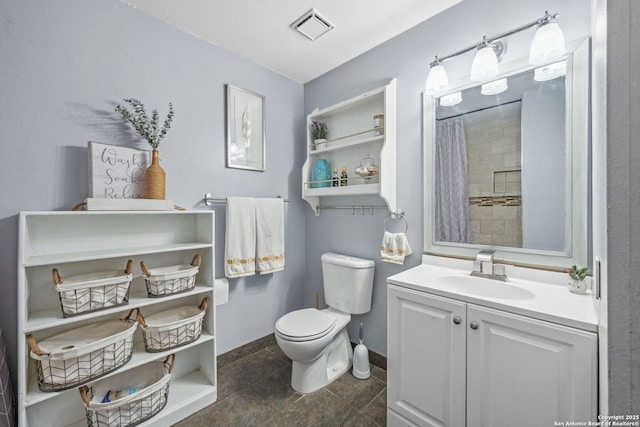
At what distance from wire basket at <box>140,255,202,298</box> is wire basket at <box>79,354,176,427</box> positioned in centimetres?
39

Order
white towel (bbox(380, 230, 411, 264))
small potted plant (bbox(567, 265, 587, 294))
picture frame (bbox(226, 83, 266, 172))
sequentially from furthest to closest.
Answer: picture frame (bbox(226, 83, 266, 172)), white towel (bbox(380, 230, 411, 264)), small potted plant (bbox(567, 265, 587, 294))

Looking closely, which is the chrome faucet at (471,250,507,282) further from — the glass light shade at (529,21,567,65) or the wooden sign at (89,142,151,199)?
the wooden sign at (89,142,151,199)

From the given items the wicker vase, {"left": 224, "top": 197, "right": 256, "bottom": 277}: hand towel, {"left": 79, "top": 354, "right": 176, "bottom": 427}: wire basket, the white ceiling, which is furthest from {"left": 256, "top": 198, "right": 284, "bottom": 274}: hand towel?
the white ceiling

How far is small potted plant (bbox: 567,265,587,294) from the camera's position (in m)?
1.06

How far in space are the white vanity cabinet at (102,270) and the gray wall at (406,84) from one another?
987 mm

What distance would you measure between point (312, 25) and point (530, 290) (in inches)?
74.6

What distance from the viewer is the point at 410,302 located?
4.06 ft

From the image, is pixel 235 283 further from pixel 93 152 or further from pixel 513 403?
pixel 513 403

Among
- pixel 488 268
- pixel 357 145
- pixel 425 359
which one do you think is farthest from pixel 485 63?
pixel 425 359

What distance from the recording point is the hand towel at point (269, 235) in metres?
1.93

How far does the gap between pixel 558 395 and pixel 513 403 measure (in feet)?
0.50

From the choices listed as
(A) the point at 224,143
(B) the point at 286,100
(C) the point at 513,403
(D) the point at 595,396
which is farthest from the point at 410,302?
(B) the point at 286,100

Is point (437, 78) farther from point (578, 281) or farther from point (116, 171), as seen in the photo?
point (116, 171)

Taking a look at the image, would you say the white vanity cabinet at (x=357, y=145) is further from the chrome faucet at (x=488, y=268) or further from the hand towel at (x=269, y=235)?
the chrome faucet at (x=488, y=268)
